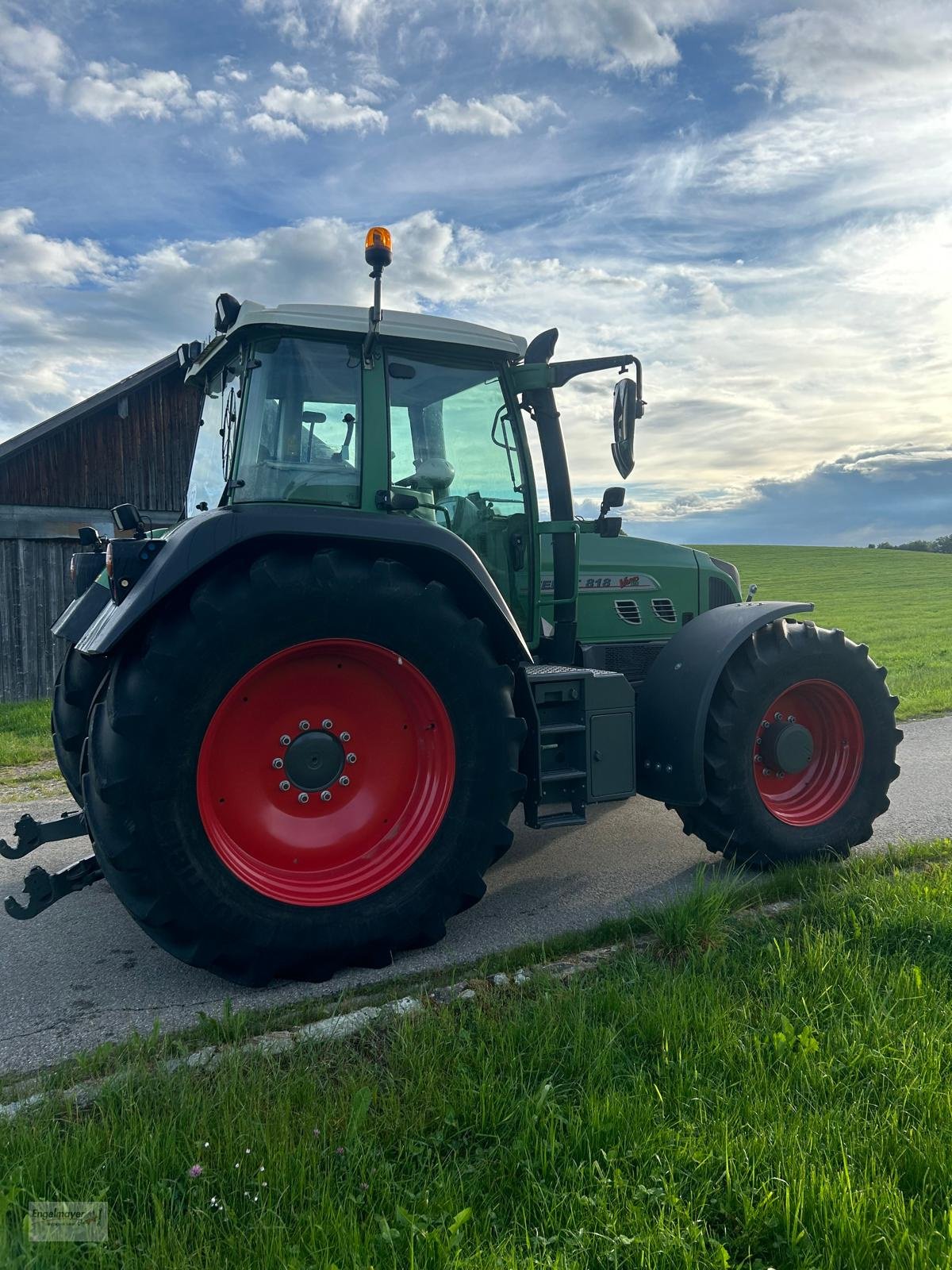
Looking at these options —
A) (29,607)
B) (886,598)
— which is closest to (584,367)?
(29,607)

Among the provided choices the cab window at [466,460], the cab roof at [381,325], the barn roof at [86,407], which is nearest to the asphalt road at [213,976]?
the cab window at [466,460]

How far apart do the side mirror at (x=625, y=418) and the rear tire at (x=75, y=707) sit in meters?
2.72

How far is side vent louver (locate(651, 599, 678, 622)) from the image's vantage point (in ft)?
18.4

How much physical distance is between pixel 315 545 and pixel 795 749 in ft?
9.01

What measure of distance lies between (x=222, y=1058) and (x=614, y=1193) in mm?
1237

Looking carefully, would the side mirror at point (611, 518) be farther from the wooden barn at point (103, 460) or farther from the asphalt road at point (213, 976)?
the wooden barn at point (103, 460)

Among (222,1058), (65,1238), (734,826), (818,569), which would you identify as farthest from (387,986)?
(818,569)

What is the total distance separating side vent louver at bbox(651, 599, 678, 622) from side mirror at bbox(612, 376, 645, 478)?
129 centimetres

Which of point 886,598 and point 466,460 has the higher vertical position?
point 466,460

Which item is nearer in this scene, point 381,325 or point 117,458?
point 381,325

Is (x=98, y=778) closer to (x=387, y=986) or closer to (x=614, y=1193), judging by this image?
(x=387, y=986)

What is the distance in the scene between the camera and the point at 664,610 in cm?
566

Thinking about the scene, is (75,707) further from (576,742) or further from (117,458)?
(117,458)

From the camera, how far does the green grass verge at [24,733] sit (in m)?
7.84
